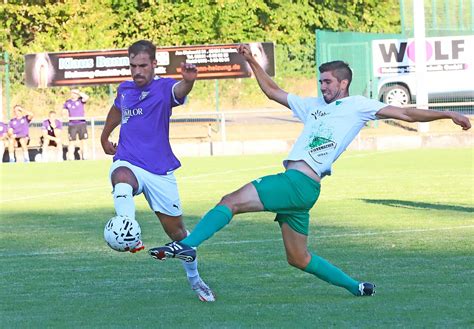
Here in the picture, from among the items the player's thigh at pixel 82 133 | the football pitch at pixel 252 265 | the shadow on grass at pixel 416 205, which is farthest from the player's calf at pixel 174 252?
the player's thigh at pixel 82 133

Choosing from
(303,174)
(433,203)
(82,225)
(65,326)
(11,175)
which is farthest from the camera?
(11,175)

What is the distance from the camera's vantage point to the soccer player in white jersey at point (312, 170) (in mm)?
9094

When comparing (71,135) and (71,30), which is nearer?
(71,135)

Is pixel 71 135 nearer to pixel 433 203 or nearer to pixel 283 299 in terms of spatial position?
pixel 433 203

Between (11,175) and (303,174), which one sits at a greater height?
(303,174)

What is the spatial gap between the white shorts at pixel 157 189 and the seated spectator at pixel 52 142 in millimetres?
23862

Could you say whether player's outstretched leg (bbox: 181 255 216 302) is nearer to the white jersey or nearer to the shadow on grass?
the white jersey

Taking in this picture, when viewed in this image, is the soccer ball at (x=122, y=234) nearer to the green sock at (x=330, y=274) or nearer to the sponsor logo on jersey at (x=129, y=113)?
the sponsor logo on jersey at (x=129, y=113)

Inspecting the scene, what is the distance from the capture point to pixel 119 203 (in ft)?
31.6

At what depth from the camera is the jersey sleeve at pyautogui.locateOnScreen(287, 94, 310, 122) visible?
9.69m

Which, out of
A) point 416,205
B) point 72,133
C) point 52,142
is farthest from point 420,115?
point 52,142

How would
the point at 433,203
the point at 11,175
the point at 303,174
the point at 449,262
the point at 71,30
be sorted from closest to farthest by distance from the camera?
the point at 303,174, the point at 449,262, the point at 433,203, the point at 11,175, the point at 71,30

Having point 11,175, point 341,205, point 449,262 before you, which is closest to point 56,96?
point 11,175

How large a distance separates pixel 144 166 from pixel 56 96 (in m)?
30.8
